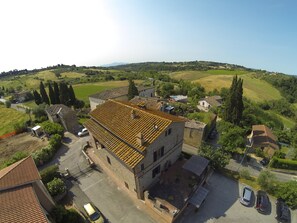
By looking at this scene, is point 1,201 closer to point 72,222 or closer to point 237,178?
point 72,222

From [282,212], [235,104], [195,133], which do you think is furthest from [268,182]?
[235,104]

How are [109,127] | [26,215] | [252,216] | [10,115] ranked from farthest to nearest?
[10,115]
[109,127]
[252,216]
[26,215]

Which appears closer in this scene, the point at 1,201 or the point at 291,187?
the point at 1,201

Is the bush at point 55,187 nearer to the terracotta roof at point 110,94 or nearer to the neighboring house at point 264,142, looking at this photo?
the terracotta roof at point 110,94

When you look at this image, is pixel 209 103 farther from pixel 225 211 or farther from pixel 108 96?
pixel 225 211

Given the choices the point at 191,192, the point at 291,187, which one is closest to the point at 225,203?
the point at 191,192

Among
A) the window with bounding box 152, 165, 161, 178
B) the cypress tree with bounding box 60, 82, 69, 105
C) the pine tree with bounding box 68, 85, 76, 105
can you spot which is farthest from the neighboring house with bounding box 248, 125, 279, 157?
the cypress tree with bounding box 60, 82, 69, 105

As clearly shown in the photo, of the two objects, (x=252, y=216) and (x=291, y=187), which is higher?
(x=291, y=187)
